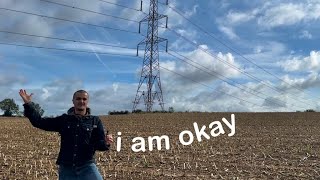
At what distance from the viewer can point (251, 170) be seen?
13.6m

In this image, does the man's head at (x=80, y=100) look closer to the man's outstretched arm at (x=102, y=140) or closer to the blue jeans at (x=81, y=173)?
the man's outstretched arm at (x=102, y=140)

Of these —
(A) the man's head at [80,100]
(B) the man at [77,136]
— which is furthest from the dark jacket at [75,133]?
(A) the man's head at [80,100]

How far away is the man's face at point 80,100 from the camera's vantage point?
6500 mm

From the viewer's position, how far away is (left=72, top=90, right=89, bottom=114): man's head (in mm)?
6500

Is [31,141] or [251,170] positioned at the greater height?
[31,141]

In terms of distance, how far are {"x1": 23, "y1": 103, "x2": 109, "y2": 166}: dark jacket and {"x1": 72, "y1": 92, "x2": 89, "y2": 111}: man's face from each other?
172 millimetres

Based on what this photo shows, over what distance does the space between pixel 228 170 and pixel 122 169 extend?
293 cm

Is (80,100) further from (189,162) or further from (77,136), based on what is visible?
(189,162)

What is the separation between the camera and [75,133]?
22.0 ft

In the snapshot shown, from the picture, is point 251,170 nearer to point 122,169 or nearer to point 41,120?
point 122,169

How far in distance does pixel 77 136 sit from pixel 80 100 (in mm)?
527

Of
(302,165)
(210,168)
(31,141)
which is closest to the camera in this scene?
(210,168)

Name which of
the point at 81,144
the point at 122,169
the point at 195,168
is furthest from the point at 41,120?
the point at 195,168

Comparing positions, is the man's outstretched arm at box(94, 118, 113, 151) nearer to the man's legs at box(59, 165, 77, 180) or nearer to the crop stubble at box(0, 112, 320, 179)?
the man's legs at box(59, 165, 77, 180)
